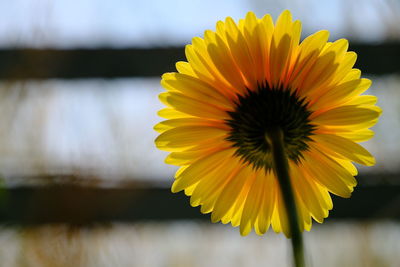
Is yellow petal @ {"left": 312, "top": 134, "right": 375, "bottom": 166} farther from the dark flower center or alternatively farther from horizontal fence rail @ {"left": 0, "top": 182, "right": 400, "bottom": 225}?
horizontal fence rail @ {"left": 0, "top": 182, "right": 400, "bottom": 225}

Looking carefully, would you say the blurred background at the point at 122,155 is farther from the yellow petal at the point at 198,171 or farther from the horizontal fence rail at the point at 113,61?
the yellow petal at the point at 198,171

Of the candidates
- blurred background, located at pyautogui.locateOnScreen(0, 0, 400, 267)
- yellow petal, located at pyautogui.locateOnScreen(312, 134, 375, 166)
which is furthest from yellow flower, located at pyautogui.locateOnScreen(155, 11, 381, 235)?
blurred background, located at pyautogui.locateOnScreen(0, 0, 400, 267)

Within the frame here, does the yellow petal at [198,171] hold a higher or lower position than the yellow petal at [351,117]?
lower

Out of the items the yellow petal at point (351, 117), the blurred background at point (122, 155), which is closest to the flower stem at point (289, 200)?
the yellow petal at point (351, 117)

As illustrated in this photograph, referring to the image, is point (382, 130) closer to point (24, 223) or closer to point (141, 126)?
point (141, 126)

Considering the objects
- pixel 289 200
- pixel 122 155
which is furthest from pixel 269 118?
pixel 122 155

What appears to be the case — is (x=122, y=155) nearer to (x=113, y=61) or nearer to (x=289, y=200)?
(x=113, y=61)
